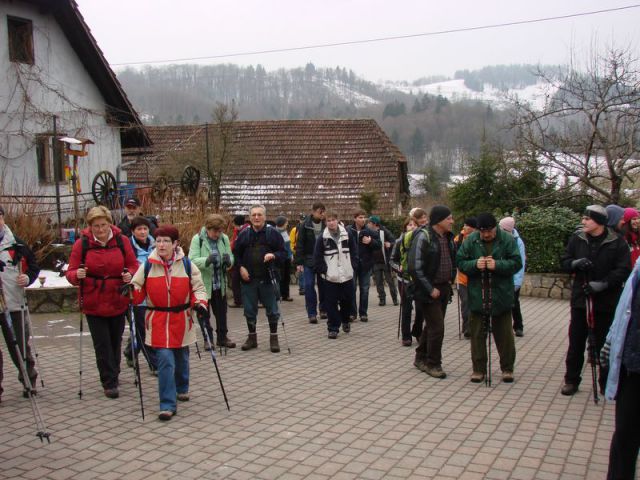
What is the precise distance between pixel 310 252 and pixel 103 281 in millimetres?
5798

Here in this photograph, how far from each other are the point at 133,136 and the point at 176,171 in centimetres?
201

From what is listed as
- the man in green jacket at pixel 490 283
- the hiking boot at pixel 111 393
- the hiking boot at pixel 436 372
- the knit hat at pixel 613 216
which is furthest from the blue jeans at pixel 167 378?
the knit hat at pixel 613 216

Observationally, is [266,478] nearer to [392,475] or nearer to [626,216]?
[392,475]

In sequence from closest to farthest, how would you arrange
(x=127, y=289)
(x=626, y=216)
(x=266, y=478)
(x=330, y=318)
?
1. (x=266, y=478)
2. (x=127, y=289)
3. (x=626, y=216)
4. (x=330, y=318)

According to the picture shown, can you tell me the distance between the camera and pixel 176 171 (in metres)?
24.7

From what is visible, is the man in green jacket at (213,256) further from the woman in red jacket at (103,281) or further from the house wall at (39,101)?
the house wall at (39,101)

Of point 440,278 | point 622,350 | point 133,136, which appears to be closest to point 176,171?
point 133,136

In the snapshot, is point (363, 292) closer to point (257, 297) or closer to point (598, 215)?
point (257, 297)

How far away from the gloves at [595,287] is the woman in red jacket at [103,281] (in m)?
4.63

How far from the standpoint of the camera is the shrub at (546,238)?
15742mm

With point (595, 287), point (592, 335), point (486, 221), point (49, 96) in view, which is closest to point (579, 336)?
point (592, 335)

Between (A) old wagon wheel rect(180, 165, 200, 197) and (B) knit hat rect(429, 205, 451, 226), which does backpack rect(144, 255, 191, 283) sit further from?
(A) old wagon wheel rect(180, 165, 200, 197)

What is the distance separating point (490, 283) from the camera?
24.8 ft

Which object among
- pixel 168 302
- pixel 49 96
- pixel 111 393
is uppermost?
pixel 49 96
